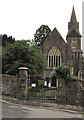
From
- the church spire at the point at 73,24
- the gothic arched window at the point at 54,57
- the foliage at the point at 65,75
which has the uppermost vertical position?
the church spire at the point at 73,24

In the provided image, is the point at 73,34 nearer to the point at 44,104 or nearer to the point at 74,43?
the point at 74,43

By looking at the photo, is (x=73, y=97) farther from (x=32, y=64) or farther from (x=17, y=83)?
(x=32, y=64)

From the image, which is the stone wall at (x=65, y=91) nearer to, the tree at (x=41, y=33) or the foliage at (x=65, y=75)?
the foliage at (x=65, y=75)

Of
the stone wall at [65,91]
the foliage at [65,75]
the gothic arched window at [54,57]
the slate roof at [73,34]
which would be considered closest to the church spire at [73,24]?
the slate roof at [73,34]

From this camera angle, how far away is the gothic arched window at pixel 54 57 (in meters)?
37.8

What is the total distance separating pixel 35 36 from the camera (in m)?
49.3

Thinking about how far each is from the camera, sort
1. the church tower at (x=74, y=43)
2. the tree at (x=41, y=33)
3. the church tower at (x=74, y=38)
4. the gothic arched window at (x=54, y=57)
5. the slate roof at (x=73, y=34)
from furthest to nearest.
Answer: the tree at (x=41, y=33), the slate roof at (x=73, y=34), the church tower at (x=74, y=38), the gothic arched window at (x=54, y=57), the church tower at (x=74, y=43)

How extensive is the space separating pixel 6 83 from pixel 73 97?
539 cm

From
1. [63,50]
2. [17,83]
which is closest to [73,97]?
[17,83]

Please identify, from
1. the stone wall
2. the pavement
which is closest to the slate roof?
the stone wall

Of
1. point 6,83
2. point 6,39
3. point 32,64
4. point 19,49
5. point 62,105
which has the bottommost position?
point 62,105

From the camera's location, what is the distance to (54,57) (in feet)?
125

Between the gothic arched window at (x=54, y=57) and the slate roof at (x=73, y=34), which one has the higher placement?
the slate roof at (x=73, y=34)

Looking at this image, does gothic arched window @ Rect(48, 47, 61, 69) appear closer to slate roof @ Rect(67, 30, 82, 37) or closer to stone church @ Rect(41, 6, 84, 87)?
stone church @ Rect(41, 6, 84, 87)
